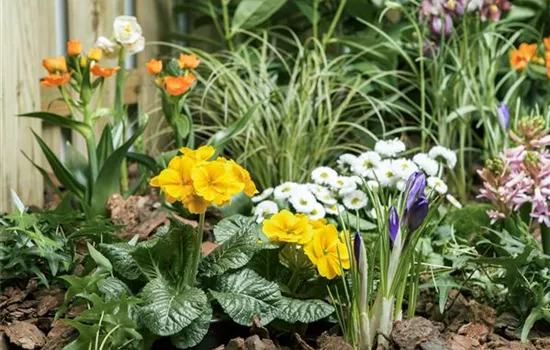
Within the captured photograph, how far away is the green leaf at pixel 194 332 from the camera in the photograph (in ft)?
5.47

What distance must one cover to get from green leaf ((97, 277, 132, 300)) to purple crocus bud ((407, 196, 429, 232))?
1.89ft

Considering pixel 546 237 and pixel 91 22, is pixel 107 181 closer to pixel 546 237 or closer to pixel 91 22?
pixel 91 22

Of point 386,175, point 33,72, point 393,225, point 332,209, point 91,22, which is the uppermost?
point 91,22

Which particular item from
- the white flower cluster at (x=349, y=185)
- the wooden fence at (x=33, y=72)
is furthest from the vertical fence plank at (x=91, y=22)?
the white flower cluster at (x=349, y=185)

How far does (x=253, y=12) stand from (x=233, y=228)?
1605 mm

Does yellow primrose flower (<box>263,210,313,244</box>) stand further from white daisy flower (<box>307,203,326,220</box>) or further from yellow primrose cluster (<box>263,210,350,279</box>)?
white daisy flower (<box>307,203,326,220</box>)

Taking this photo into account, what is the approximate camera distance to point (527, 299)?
1917mm

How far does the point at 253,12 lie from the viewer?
3.34m

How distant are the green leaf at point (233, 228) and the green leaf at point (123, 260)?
0.21 m

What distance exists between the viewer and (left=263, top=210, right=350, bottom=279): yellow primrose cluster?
1772 mm

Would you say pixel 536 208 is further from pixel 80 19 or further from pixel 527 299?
pixel 80 19

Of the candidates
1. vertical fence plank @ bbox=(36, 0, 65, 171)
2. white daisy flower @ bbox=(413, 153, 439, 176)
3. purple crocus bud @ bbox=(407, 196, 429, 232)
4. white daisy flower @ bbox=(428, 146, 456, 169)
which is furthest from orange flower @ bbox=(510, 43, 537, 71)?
vertical fence plank @ bbox=(36, 0, 65, 171)

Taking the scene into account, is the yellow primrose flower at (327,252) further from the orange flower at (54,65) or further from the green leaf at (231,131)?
the orange flower at (54,65)

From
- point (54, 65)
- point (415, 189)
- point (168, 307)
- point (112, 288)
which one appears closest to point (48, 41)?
point (54, 65)
